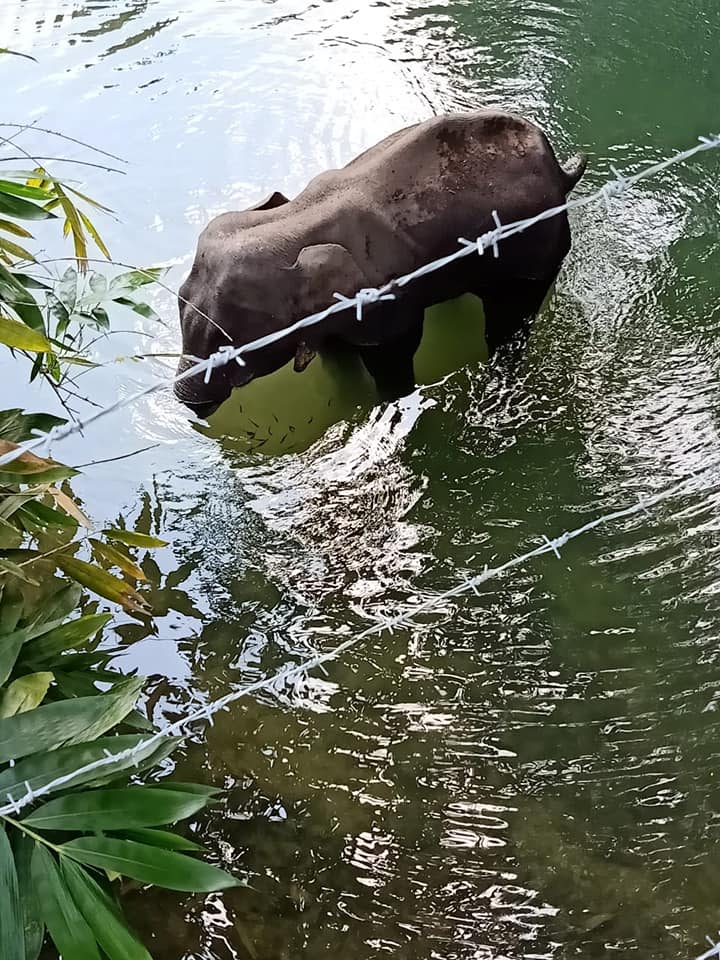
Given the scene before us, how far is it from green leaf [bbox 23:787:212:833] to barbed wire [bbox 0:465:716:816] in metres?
0.03

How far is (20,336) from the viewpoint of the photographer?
1.16m

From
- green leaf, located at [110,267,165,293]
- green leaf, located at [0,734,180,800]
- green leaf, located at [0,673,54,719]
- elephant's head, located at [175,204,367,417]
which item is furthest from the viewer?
elephant's head, located at [175,204,367,417]

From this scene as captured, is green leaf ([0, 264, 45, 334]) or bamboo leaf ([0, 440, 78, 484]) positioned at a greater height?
green leaf ([0, 264, 45, 334])

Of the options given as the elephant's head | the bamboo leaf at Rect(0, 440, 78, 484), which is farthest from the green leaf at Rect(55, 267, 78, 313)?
the elephant's head

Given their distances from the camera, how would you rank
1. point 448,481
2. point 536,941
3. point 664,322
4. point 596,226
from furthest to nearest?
point 596,226 → point 664,322 → point 448,481 → point 536,941

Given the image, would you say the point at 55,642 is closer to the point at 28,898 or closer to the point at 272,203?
the point at 28,898

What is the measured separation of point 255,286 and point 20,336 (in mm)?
861

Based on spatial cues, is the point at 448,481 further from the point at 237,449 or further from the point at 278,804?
the point at 278,804

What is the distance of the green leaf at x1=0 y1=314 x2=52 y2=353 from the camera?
1.14 m

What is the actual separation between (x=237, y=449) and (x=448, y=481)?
1.61 ft

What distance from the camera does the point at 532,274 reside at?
224 cm

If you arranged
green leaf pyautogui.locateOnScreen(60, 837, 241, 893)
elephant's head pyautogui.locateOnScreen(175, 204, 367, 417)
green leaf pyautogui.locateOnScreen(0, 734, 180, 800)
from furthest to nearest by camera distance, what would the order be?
elephant's head pyautogui.locateOnScreen(175, 204, 367, 417), green leaf pyautogui.locateOnScreen(0, 734, 180, 800), green leaf pyautogui.locateOnScreen(60, 837, 241, 893)

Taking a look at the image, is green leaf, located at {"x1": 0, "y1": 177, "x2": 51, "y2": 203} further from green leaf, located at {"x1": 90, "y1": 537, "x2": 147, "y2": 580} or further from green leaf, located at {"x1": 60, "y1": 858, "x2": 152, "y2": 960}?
green leaf, located at {"x1": 60, "y1": 858, "x2": 152, "y2": 960}

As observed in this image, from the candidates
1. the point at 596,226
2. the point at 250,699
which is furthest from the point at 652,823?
the point at 596,226
